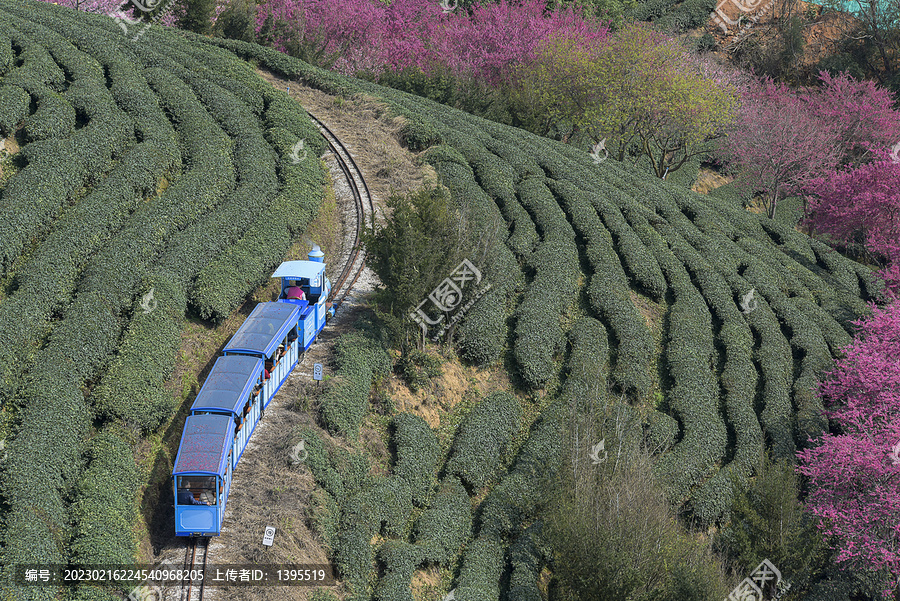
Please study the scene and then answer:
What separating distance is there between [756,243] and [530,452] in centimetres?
2316

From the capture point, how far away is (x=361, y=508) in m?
19.3

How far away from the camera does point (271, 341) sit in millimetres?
19891

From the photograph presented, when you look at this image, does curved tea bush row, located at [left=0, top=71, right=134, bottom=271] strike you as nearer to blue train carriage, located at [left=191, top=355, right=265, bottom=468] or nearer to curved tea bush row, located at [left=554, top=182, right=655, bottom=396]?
blue train carriage, located at [left=191, top=355, right=265, bottom=468]

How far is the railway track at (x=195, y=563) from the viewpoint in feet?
51.8

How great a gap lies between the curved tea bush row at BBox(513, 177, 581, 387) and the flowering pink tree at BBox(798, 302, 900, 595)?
9431 millimetres

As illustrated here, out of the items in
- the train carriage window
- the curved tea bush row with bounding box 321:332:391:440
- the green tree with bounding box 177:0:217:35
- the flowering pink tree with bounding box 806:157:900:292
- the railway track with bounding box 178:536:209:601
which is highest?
the flowering pink tree with bounding box 806:157:900:292

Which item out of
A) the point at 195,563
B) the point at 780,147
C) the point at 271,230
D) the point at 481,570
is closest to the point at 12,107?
the point at 271,230

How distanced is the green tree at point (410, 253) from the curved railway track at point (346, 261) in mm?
1240

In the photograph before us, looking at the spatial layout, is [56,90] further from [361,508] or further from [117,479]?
[361,508]

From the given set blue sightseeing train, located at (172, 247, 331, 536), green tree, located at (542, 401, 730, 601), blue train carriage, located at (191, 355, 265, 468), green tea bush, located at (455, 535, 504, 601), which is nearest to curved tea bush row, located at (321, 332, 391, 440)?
blue sightseeing train, located at (172, 247, 331, 536)

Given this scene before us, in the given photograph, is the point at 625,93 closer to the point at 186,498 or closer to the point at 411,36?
the point at 411,36

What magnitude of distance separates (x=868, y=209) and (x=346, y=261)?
3144 cm

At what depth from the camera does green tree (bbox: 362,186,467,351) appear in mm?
23672

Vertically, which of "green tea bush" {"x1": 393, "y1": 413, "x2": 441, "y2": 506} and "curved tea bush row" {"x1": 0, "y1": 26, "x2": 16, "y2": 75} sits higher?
"curved tea bush row" {"x1": 0, "y1": 26, "x2": 16, "y2": 75}
